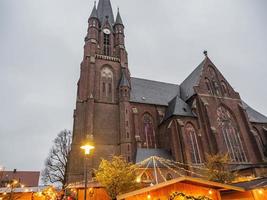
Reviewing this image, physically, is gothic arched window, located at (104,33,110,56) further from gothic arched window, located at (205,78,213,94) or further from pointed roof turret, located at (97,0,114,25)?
gothic arched window, located at (205,78,213,94)

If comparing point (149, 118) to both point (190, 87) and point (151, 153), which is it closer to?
point (151, 153)

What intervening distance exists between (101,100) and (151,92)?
1104 cm

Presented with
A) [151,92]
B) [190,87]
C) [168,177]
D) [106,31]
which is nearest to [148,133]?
[168,177]

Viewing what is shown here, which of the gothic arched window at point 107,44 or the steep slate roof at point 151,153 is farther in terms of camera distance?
the gothic arched window at point 107,44

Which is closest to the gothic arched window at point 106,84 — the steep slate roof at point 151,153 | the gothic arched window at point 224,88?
the steep slate roof at point 151,153

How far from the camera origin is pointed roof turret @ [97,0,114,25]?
39.5 m

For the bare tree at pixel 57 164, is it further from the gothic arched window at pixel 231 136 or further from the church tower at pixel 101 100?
the gothic arched window at pixel 231 136

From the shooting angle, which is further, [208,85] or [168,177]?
[208,85]

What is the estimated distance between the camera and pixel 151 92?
115 ft

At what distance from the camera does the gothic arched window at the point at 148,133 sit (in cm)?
2847

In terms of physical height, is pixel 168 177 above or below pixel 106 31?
below

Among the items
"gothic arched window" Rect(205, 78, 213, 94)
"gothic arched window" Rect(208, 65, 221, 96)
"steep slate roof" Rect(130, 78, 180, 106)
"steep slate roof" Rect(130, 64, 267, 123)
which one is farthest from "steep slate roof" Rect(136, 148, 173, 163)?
"gothic arched window" Rect(208, 65, 221, 96)

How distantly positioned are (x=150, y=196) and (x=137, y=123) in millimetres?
19551

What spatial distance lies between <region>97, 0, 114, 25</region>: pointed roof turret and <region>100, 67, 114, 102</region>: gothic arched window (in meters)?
13.6
